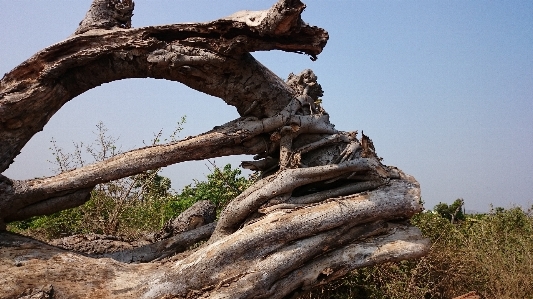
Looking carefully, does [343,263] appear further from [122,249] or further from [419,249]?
[122,249]

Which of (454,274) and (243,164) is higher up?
(243,164)

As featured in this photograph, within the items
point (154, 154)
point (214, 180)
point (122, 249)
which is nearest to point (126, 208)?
point (214, 180)

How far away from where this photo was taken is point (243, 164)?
6.07 m

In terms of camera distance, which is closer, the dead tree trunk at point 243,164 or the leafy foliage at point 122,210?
the dead tree trunk at point 243,164

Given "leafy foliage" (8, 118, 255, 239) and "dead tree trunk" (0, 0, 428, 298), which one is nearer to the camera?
"dead tree trunk" (0, 0, 428, 298)

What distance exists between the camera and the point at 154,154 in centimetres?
536

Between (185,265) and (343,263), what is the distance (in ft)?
5.77

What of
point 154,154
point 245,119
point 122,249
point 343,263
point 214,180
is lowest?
point 343,263

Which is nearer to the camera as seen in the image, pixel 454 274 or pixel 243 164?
pixel 243 164

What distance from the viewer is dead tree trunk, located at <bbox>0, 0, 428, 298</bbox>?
14.8ft

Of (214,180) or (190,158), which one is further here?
(214,180)

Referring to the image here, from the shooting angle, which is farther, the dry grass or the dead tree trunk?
the dry grass

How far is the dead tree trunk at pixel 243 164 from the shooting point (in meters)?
4.51

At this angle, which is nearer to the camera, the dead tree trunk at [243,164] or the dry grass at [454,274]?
the dead tree trunk at [243,164]
